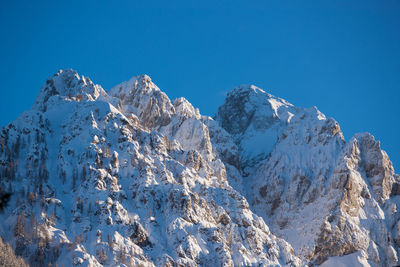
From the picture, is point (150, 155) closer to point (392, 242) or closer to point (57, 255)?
point (57, 255)

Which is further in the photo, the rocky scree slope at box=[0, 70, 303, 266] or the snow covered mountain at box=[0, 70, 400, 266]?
the snow covered mountain at box=[0, 70, 400, 266]

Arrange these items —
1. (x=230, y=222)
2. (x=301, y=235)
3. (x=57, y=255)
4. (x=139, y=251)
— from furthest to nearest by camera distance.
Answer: (x=301, y=235), (x=230, y=222), (x=139, y=251), (x=57, y=255)

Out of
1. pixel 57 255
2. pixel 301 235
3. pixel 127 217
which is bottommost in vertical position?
pixel 57 255

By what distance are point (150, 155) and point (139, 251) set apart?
129ft

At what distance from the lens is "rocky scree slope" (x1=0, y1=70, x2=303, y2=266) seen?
124062 millimetres

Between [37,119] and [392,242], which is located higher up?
[37,119]

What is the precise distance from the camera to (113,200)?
140m

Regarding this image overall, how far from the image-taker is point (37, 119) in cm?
16625

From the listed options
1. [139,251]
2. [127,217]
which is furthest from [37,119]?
[139,251]

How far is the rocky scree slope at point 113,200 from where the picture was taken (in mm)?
124062

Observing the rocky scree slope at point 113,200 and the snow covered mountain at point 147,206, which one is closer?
the rocky scree slope at point 113,200

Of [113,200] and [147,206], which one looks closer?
[113,200]

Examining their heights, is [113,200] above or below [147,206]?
below

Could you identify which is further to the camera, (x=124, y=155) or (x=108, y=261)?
(x=124, y=155)
